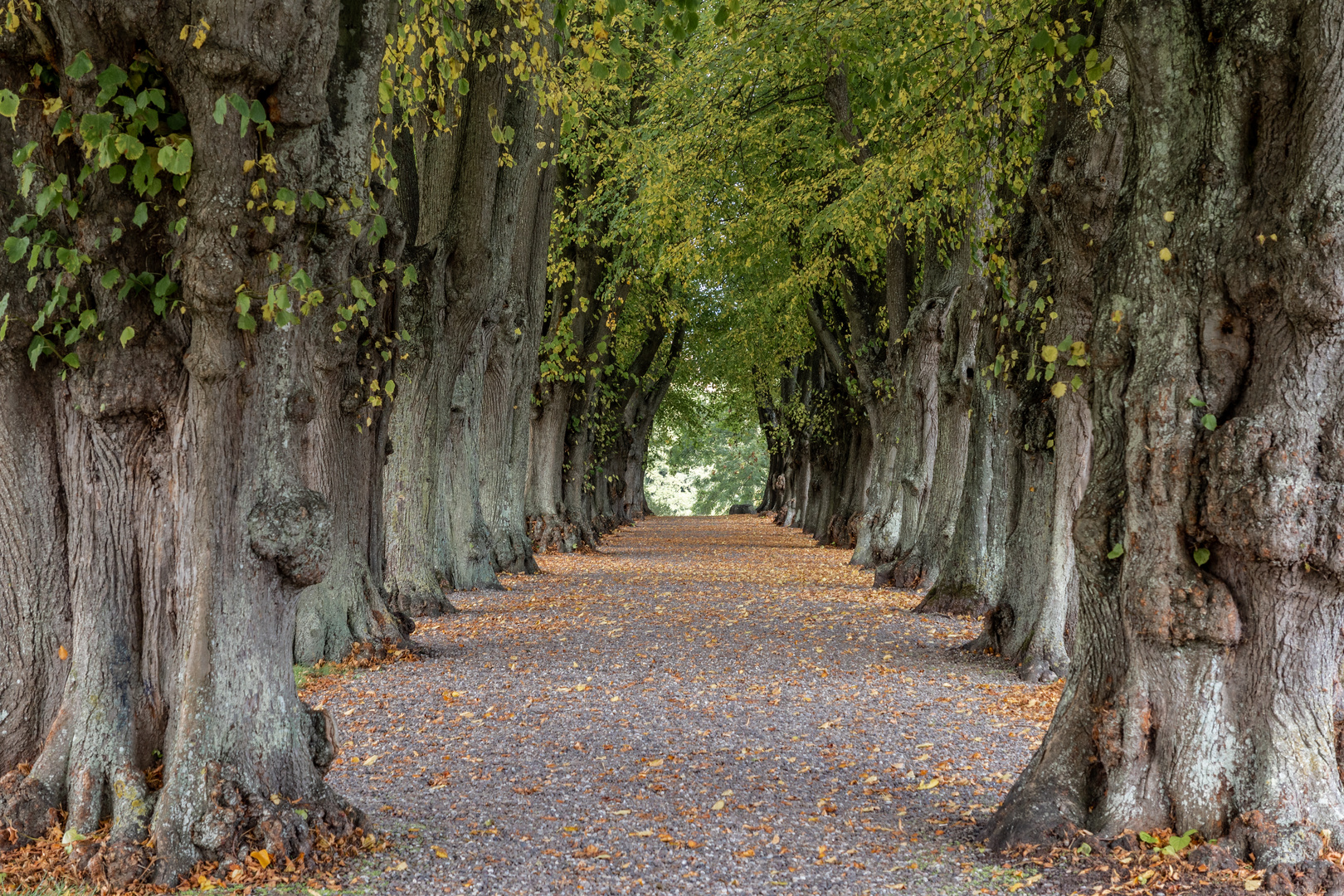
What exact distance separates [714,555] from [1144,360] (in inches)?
835

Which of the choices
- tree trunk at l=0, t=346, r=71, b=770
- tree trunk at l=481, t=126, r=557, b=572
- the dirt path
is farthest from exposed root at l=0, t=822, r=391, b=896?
tree trunk at l=481, t=126, r=557, b=572

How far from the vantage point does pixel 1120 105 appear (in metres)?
7.79

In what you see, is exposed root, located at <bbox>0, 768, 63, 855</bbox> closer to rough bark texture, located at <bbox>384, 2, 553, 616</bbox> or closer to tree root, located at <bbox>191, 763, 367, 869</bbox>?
tree root, located at <bbox>191, 763, 367, 869</bbox>

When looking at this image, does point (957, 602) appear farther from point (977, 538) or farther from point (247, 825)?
point (247, 825)

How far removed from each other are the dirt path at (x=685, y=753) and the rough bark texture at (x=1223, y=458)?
94 centimetres

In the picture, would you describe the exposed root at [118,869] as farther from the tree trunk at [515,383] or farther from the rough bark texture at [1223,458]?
the tree trunk at [515,383]

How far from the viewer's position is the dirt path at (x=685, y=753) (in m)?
4.83

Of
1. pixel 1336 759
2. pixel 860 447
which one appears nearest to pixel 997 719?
pixel 1336 759

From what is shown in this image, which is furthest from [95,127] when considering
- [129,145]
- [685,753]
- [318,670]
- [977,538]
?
[977,538]

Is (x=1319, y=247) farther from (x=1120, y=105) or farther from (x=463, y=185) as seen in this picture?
(x=463, y=185)

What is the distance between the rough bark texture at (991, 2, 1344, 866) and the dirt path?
3.10 feet

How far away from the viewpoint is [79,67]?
4156 mm

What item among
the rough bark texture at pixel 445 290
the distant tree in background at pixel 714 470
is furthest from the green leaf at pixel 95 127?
the distant tree in background at pixel 714 470

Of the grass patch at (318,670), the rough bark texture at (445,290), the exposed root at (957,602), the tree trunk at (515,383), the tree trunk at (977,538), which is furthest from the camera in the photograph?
the tree trunk at (515,383)
